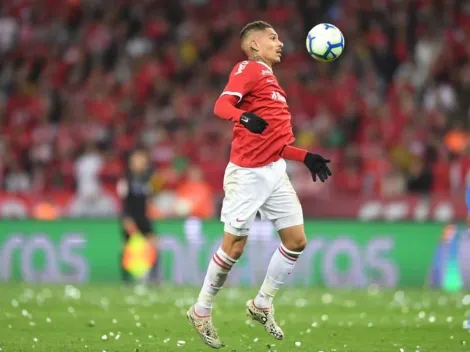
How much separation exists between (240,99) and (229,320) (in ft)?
13.9

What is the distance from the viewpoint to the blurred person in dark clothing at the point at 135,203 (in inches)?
770

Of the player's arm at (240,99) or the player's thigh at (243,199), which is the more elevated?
the player's arm at (240,99)

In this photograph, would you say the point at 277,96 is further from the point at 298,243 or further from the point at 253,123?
the point at 298,243

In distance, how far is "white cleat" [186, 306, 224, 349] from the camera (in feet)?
31.2

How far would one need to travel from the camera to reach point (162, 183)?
861 inches

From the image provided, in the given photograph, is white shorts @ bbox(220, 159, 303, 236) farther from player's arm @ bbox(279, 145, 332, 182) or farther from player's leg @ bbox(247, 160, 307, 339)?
player's arm @ bbox(279, 145, 332, 182)

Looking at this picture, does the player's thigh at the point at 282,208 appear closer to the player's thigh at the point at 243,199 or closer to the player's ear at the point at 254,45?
the player's thigh at the point at 243,199

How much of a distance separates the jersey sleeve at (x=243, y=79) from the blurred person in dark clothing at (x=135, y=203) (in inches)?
396

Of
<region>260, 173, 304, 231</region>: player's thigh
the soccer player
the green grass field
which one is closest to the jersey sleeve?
the soccer player

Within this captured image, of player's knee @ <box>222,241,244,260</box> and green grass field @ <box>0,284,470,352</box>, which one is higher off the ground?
player's knee @ <box>222,241,244,260</box>

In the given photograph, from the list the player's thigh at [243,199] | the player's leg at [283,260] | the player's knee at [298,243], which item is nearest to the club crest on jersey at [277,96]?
the player's thigh at [243,199]

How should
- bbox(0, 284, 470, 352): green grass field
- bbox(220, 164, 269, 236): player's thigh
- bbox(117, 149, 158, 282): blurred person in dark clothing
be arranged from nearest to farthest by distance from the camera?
bbox(220, 164, 269, 236): player's thigh
bbox(0, 284, 470, 352): green grass field
bbox(117, 149, 158, 282): blurred person in dark clothing

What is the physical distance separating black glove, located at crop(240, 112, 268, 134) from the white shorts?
2.59 ft

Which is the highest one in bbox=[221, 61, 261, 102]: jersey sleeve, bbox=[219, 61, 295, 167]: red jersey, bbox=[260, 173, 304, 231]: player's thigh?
bbox=[221, 61, 261, 102]: jersey sleeve
